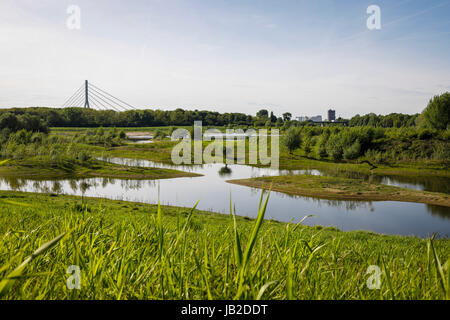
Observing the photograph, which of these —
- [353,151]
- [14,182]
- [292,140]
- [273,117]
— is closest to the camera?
[14,182]

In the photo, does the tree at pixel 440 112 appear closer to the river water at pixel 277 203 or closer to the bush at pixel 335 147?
the bush at pixel 335 147

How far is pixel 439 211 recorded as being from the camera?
1177 inches

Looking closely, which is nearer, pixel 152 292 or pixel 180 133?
pixel 152 292

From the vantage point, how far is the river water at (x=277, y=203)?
25.5 metres

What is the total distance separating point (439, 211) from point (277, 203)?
674 inches

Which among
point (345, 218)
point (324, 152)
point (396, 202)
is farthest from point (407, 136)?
point (345, 218)

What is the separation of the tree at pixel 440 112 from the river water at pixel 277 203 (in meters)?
38.6

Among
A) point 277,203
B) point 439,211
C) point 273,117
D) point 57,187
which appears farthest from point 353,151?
point 273,117

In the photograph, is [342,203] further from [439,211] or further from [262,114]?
[262,114]

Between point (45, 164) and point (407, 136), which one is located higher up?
point (407, 136)

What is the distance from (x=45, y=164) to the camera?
4394 centimetres
